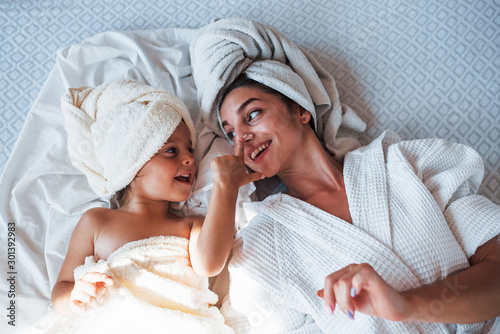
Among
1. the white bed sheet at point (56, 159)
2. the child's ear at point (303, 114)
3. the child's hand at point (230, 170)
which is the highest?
the child's ear at point (303, 114)

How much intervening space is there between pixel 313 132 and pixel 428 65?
527 millimetres

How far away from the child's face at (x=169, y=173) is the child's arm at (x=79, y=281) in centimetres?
18

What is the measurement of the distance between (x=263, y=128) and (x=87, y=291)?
2.07 feet

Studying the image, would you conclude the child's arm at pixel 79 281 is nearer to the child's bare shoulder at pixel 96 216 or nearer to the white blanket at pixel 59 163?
the child's bare shoulder at pixel 96 216

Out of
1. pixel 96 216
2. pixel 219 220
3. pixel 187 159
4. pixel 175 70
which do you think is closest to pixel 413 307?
pixel 219 220

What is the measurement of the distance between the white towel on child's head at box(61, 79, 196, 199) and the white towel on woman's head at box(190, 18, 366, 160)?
0.14 m

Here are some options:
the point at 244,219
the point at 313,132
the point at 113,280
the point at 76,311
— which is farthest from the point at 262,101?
the point at 76,311

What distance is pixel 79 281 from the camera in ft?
3.11

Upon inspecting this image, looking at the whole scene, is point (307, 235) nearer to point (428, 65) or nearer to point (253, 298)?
point (253, 298)

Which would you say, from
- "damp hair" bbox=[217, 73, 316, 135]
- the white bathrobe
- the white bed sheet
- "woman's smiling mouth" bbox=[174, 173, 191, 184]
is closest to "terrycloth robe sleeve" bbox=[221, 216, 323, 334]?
the white bathrobe

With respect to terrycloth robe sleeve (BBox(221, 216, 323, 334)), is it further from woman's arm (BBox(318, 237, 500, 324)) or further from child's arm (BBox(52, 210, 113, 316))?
child's arm (BBox(52, 210, 113, 316))

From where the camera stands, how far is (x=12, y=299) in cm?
114

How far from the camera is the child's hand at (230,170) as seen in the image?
3.39 ft

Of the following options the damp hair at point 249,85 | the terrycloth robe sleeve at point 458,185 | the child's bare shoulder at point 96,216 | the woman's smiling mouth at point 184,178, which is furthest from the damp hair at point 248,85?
the child's bare shoulder at point 96,216
